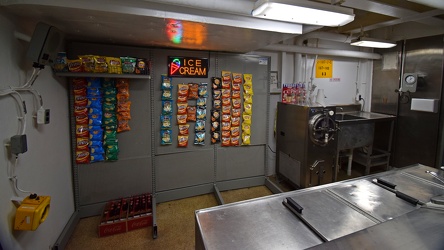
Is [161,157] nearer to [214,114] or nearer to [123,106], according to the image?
[123,106]

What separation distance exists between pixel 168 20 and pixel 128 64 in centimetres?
91

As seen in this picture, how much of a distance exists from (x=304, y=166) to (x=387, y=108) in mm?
2354

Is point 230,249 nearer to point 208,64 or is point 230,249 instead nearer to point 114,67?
point 114,67

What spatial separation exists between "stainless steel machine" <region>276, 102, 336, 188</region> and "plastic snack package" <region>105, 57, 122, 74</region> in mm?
2242

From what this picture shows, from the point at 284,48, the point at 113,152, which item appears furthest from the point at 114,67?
the point at 284,48

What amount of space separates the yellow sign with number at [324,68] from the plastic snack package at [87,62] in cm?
338

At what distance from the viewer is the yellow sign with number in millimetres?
3803

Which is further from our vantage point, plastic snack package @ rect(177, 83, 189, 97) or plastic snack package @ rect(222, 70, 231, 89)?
plastic snack package @ rect(222, 70, 231, 89)

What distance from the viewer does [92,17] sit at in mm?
1652

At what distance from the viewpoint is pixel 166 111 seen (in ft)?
9.21

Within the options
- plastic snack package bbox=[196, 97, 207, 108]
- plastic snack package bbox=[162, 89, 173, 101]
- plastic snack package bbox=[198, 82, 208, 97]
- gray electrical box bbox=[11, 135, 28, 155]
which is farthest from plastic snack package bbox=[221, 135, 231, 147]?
gray electrical box bbox=[11, 135, 28, 155]

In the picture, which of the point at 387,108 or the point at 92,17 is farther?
the point at 387,108

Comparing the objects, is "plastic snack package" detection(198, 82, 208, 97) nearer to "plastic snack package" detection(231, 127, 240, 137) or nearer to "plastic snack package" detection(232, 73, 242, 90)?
"plastic snack package" detection(232, 73, 242, 90)

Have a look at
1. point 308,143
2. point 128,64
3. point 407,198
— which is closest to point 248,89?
point 308,143
